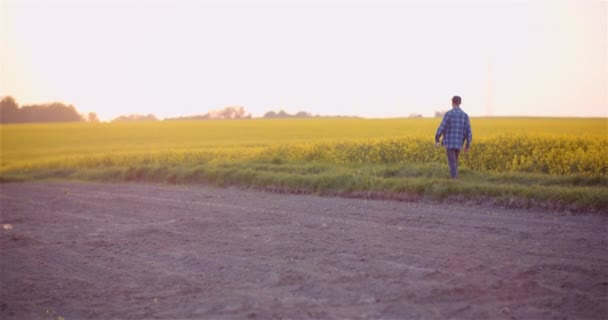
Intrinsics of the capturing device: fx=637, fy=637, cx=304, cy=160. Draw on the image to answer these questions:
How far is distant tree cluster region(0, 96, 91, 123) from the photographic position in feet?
237

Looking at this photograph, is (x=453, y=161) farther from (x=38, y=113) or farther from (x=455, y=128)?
(x=38, y=113)

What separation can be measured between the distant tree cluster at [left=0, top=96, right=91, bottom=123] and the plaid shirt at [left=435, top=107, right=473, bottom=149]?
6593 cm

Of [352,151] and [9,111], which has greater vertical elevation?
[9,111]

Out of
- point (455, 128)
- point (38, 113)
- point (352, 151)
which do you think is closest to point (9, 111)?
point (38, 113)

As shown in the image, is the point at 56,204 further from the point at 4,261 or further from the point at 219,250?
the point at 219,250

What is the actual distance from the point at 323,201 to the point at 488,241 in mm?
5872

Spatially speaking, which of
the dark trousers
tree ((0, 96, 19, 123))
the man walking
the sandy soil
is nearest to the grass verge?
the dark trousers

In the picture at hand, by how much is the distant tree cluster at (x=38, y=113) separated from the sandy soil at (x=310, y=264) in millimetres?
65900

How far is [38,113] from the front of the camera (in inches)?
3137

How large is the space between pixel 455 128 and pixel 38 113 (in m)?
75.4

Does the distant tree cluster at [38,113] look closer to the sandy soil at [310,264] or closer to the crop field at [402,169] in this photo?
the crop field at [402,169]

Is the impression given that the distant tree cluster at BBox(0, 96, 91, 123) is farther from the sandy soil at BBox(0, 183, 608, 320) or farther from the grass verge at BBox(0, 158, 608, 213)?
the sandy soil at BBox(0, 183, 608, 320)

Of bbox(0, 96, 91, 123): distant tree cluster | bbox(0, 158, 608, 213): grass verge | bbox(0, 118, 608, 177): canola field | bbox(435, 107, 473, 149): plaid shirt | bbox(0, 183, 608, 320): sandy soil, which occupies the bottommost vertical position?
bbox(0, 183, 608, 320): sandy soil

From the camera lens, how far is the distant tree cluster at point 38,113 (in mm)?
72312
